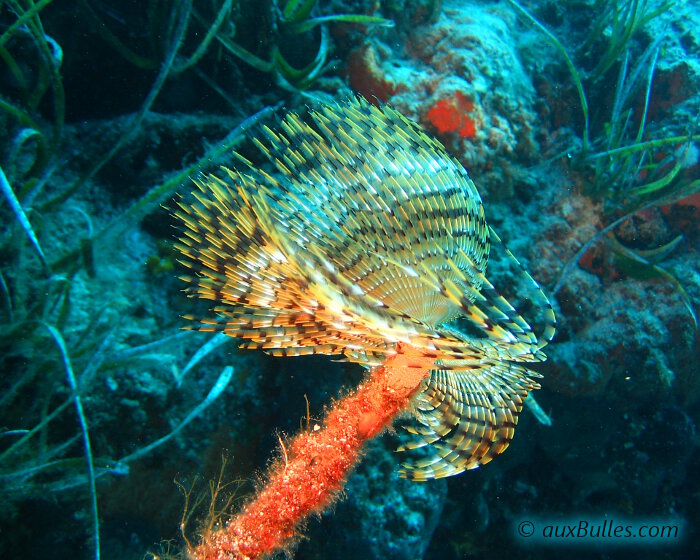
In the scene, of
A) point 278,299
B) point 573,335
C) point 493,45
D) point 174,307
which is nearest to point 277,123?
point 174,307

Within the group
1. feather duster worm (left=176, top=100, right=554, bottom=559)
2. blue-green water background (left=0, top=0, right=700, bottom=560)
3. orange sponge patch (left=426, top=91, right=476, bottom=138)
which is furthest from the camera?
orange sponge patch (left=426, top=91, right=476, bottom=138)

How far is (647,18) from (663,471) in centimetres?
562

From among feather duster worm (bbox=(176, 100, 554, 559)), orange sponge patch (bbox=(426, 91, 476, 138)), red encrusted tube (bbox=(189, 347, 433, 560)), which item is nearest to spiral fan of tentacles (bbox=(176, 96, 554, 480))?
feather duster worm (bbox=(176, 100, 554, 559))

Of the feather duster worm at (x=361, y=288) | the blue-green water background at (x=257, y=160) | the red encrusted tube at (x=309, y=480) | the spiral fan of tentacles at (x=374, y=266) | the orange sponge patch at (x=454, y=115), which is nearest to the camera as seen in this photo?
the spiral fan of tentacles at (x=374, y=266)

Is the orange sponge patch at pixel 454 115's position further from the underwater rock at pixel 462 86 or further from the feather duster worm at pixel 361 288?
the feather duster worm at pixel 361 288

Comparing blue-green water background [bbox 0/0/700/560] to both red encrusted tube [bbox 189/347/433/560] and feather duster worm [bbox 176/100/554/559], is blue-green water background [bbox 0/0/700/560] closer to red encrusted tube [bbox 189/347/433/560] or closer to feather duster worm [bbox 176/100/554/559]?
red encrusted tube [bbox 189/347/433/560]

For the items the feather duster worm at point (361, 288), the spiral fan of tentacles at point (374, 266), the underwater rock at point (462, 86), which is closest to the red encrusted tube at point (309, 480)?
the feather duster worm at point (361, 288)

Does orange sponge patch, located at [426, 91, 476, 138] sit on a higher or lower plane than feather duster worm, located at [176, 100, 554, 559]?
higher

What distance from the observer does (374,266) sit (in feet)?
6.47

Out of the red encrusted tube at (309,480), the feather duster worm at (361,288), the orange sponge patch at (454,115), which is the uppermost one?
the orange sponge patch at (454,115)

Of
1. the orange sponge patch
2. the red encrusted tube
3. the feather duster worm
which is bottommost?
the red encrusted tube

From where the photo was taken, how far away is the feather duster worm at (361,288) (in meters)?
1.81

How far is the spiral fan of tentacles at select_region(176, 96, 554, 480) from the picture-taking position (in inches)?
65.4

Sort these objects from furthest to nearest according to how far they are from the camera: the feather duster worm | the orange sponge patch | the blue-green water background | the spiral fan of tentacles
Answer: the orange sponge patch < the blue-green water background < the feather duster worm < the spiral fan of tentacles
